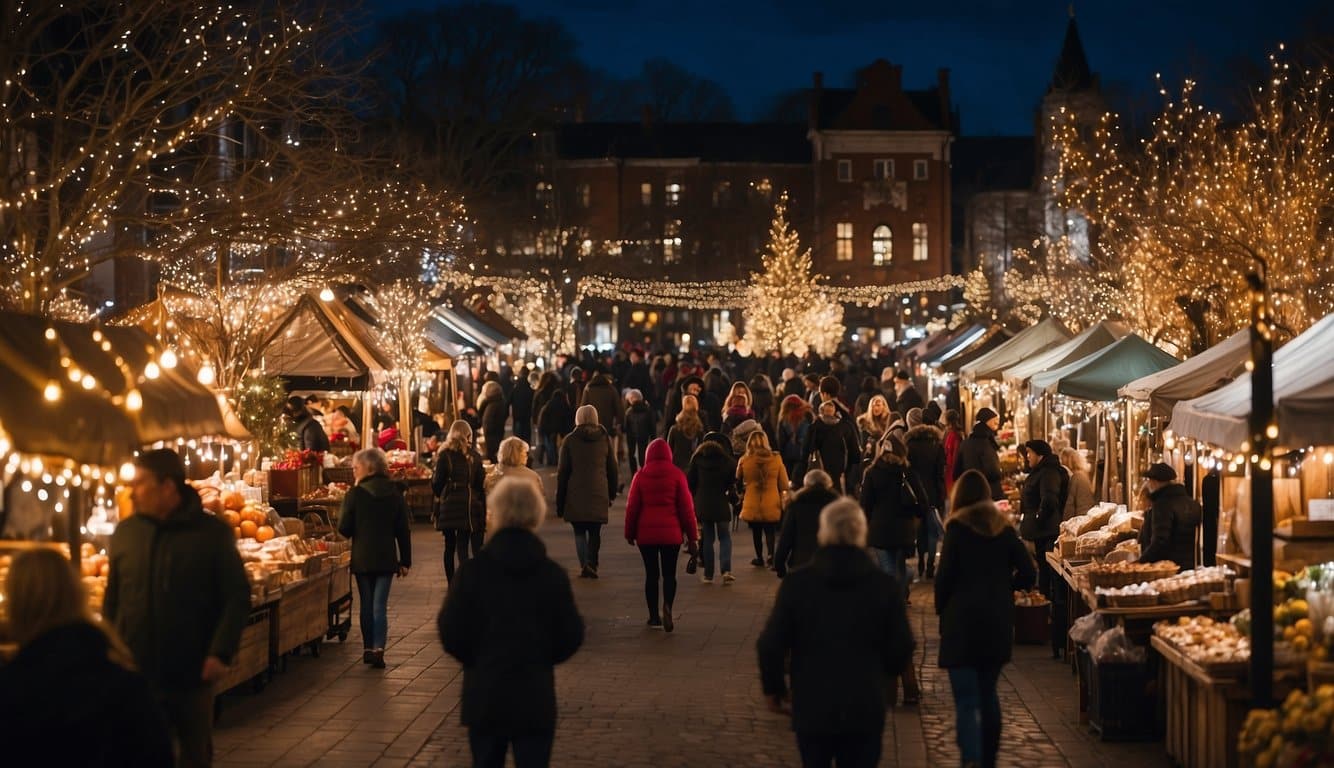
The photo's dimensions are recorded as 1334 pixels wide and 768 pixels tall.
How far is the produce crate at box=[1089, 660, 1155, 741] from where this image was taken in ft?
34.2

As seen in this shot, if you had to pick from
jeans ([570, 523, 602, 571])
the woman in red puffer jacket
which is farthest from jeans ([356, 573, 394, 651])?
jeans ([570, 523, 602, 571])

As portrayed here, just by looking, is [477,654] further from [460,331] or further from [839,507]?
[460,331]

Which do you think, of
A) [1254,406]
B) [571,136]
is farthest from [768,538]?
[571,136]

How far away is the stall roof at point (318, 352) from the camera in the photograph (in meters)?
23.8

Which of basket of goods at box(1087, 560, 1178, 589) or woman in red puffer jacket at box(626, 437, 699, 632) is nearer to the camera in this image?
basket of goods at box(1087, 560, 1178, 589)

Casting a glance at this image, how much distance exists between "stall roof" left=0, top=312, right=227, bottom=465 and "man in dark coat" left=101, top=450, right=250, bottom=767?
91 centimetres

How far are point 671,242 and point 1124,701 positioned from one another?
76345 mm

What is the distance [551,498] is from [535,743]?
2021cm

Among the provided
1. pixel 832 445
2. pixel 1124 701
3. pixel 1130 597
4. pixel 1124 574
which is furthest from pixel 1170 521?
pixel 832 445

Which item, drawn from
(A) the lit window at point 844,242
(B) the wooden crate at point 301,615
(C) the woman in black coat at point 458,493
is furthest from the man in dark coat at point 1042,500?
(A) the lit window at point 844,242

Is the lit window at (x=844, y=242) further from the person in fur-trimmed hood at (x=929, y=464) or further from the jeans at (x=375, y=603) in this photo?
the jeans at (x=375, y=603)

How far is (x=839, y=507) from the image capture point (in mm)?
7266

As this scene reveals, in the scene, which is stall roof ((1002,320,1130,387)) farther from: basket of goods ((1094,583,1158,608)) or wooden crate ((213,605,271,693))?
wooden crate ((213,605,271,693))

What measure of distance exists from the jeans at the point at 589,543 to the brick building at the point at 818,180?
67.3 m
